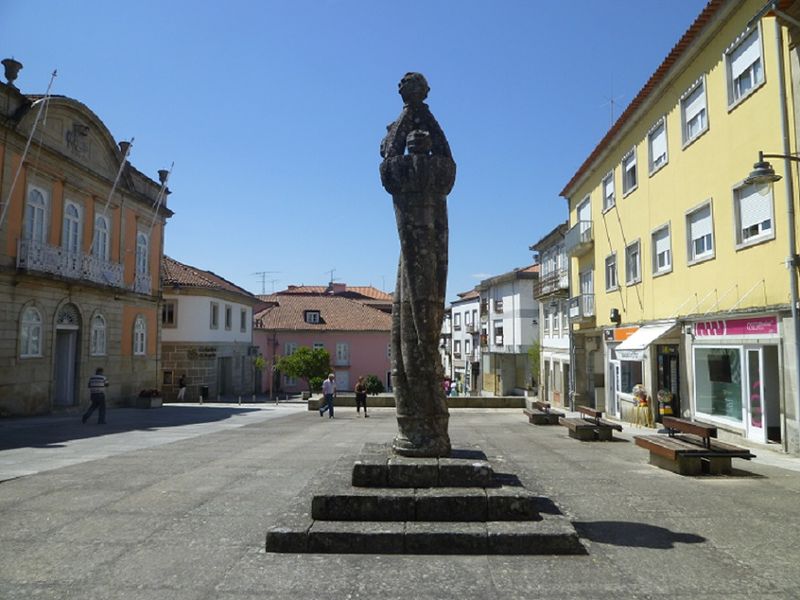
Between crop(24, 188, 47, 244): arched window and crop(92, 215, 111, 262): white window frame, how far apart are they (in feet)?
9.74

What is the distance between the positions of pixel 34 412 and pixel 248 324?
22.6 meters

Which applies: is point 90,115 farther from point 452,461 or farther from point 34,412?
point 452,461

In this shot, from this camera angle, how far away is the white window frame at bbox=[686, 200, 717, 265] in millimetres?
13852

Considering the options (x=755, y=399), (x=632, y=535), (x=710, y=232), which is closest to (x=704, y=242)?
(x=710, y=232)

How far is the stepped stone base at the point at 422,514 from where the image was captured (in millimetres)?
4734

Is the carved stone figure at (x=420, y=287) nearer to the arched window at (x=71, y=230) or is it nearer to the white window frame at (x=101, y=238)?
the arched window at (x=71, y=230)

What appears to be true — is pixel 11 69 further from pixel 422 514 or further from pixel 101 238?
pixel 422 514

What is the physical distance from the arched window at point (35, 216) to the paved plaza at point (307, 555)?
1035cm

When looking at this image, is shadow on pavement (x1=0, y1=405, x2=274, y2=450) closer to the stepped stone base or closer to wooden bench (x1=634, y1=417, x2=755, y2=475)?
the stepped stone base

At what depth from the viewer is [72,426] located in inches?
583

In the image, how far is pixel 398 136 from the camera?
6.21 metres

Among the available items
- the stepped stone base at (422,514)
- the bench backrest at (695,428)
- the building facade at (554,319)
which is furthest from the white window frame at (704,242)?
the building facade at (554,319)

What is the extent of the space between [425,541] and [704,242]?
41.1 feet

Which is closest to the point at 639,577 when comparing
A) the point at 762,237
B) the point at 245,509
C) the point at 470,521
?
the point at 470,521
